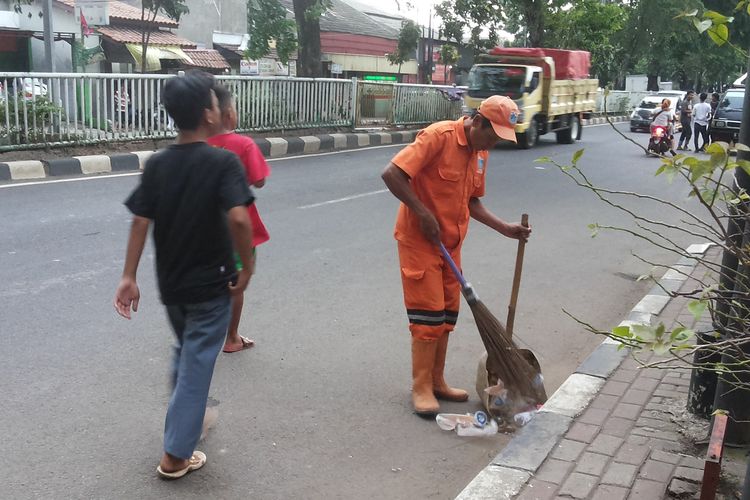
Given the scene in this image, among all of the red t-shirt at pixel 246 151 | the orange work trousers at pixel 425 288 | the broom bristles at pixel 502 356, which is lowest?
the broom bristles at pixel 502 356

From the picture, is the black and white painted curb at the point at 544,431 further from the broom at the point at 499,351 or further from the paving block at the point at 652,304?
the paving block at the point at 652,304

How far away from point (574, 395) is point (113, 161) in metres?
9.08

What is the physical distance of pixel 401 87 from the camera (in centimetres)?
1944

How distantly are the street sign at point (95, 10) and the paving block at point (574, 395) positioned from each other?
499 inches

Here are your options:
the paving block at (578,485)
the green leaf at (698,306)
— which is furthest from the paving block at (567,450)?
the green leaf at (698,306)

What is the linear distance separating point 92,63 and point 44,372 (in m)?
21.1

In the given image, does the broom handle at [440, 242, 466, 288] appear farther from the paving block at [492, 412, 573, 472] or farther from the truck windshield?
the truck windshield

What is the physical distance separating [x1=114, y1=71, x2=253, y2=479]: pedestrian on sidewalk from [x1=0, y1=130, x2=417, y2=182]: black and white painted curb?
4913 millimetres

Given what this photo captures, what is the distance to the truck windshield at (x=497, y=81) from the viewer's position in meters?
18.2

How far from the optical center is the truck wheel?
18.1 metres

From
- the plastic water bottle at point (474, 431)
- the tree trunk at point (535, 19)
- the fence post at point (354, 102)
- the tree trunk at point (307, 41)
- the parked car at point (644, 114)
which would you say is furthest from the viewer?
the parked car at point (644, 114)

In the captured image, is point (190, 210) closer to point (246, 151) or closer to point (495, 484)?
point (246, 151)

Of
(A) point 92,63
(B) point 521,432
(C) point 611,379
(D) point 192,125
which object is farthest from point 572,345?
(A) point 92,63

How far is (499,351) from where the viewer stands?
386 centimetres
